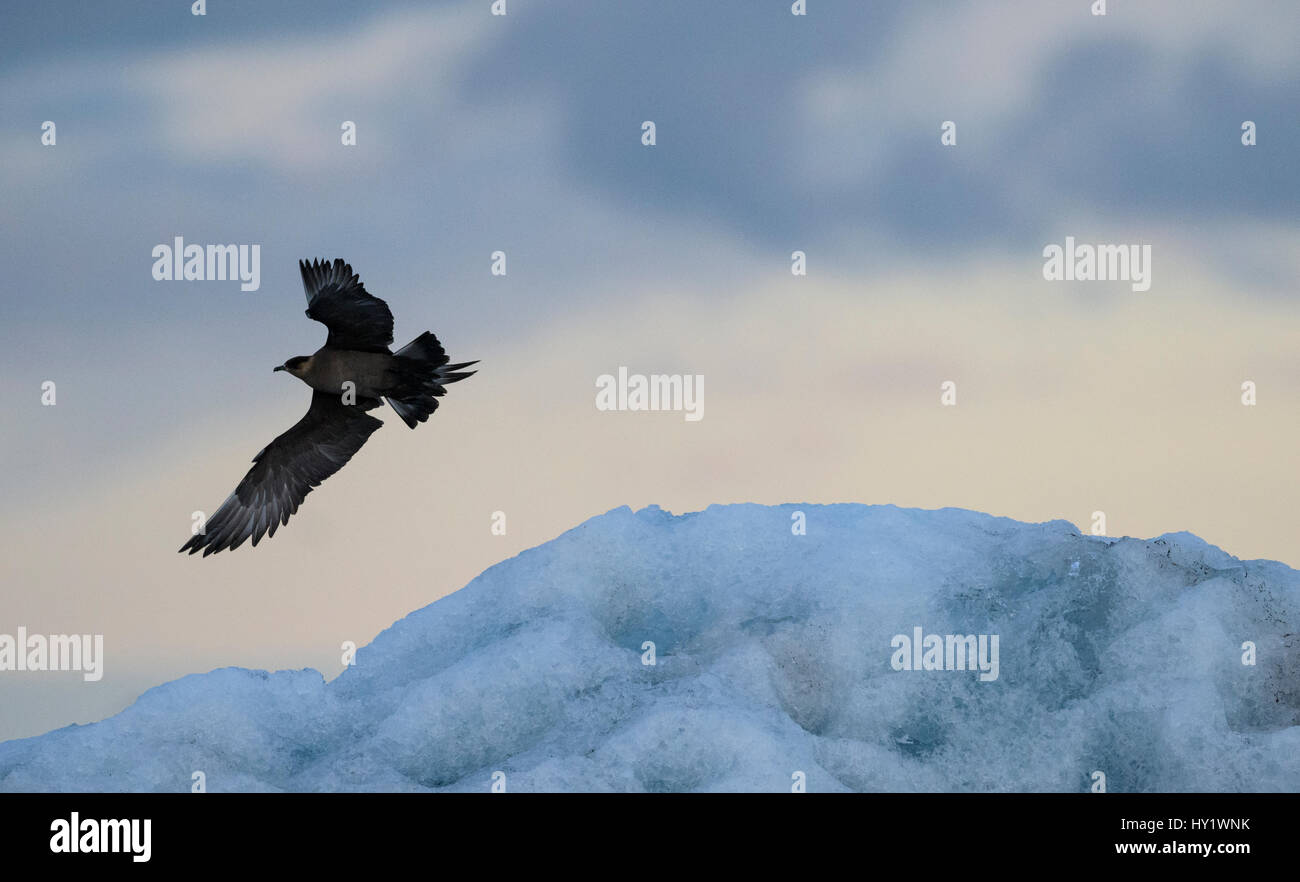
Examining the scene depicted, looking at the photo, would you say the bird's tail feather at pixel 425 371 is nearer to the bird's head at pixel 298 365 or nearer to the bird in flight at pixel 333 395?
the bird in flight at pixel 333 395

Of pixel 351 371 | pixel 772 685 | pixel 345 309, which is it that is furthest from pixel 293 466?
pixel 772 685

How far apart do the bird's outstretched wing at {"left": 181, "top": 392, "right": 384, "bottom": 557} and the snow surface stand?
2.87 metres

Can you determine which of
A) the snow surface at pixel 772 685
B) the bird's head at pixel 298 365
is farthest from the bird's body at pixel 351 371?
the snow surface at pixel 772 685

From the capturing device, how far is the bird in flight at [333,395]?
10.8 meters

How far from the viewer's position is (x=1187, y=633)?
42.5 ft

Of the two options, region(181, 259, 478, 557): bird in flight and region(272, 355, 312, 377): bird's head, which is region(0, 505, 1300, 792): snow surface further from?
region(272, 355, 312, 377): bird's head

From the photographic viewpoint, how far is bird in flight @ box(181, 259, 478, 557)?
10.8 m

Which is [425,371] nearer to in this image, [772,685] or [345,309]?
[345,309]

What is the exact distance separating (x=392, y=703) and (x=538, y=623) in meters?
1.89

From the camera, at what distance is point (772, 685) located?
13.3m

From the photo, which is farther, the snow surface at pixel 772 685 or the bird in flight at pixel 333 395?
the snow surface at pixel 772 685
